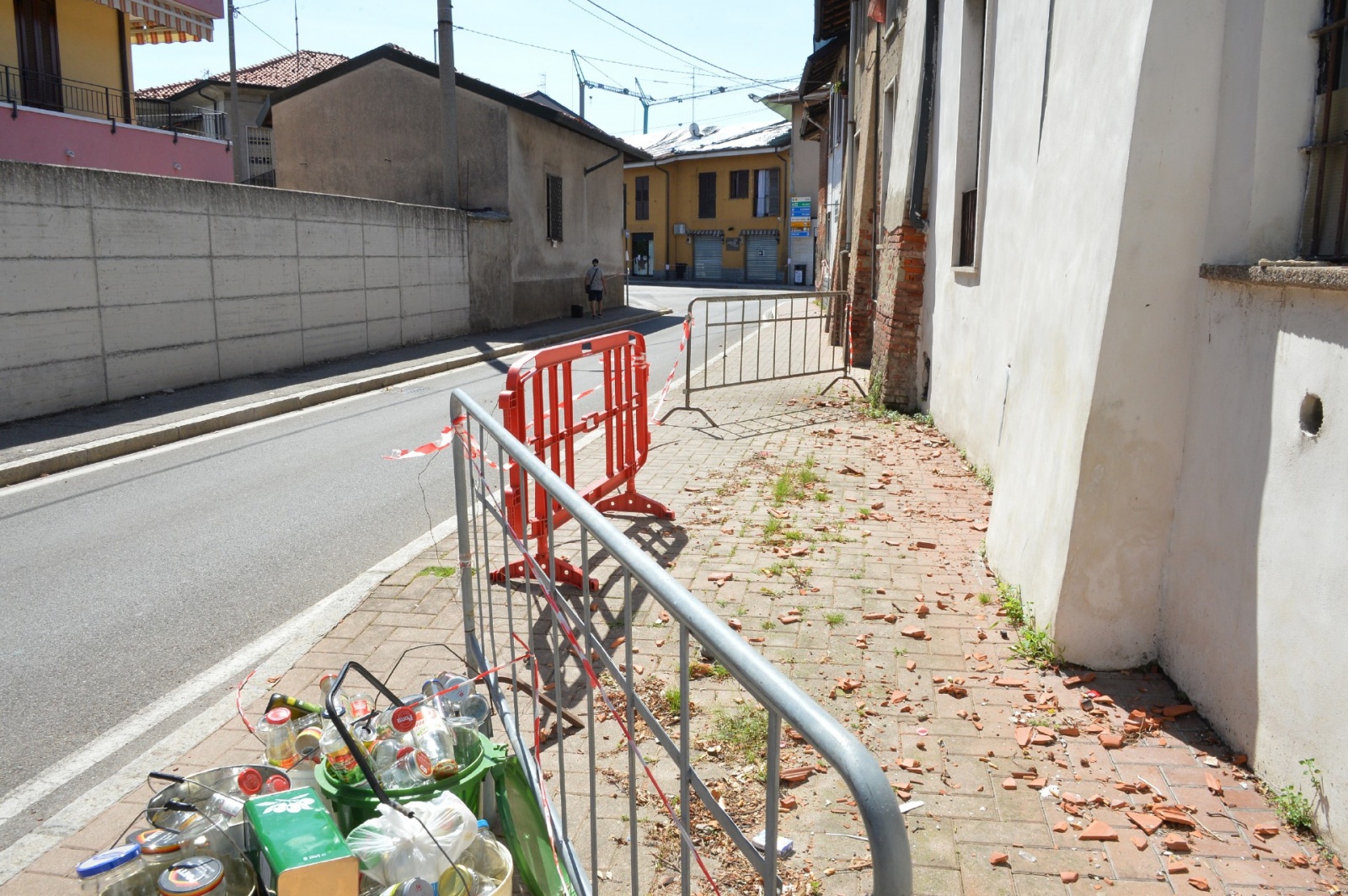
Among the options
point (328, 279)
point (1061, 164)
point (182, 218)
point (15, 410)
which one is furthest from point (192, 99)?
point (1061, 164)

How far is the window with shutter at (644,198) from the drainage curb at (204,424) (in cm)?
3806

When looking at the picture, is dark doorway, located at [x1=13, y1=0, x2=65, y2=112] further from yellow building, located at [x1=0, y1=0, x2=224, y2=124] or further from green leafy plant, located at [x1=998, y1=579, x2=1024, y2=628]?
green leafy plant, located at [x1=998, y1=579, x2=1024, y2=628]

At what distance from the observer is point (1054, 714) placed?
13.5ft

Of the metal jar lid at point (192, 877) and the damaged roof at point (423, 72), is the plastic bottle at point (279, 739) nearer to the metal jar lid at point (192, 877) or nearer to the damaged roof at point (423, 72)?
the metal jar lid at point (192, 877)

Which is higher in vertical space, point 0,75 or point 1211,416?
point 0,75

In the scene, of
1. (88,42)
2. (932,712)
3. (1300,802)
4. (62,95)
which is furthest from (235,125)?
(1300,802)

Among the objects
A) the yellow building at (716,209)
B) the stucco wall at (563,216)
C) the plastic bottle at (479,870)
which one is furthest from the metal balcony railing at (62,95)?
the yellow building at (716,209)

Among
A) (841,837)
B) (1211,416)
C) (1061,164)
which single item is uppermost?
(1061,164)

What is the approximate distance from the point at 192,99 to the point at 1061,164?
1677 inches

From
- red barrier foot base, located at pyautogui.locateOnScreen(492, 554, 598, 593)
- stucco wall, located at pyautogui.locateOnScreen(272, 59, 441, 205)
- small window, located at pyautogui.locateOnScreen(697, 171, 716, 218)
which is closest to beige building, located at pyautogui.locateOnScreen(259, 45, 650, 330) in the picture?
stucco wall, located at pyautogui.locateOnScreen(272, 59, 441, 205)

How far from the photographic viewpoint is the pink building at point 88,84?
2209 centimetres

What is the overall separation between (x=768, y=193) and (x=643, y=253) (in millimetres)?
8546

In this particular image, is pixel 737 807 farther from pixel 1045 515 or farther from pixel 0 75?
pixel 0 75

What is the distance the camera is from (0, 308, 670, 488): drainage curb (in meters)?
9.16
